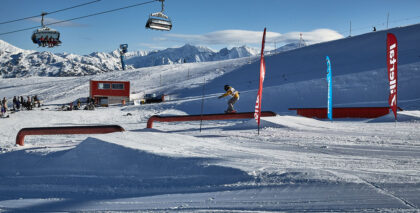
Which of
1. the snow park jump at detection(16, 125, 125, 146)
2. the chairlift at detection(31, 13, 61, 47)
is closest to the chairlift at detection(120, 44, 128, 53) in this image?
the chairlift at detection(31, 13, 61, 47)

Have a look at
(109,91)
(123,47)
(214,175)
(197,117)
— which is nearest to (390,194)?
(214,175)

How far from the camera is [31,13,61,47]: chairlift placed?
1886cm

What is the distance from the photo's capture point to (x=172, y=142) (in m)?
6.10

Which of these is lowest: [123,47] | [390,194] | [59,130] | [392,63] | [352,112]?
[390,194]

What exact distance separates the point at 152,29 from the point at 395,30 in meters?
42.9

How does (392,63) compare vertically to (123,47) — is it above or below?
below

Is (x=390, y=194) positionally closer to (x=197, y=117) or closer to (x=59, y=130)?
(x=59, y=130)

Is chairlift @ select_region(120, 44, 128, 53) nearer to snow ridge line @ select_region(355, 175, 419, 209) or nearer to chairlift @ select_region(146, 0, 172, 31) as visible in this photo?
chairlift @ select_region(146, 0, 172, 31)

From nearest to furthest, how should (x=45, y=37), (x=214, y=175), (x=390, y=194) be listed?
(x=390, y=194) < (x=214, y=175) < (x=45, y=37)

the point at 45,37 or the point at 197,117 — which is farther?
the point at 45,37

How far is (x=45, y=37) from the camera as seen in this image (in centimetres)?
1894

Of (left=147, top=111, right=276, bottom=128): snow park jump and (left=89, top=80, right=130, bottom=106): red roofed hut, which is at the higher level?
(left=89, top=80, right=130, bottom=106): red roofed hut

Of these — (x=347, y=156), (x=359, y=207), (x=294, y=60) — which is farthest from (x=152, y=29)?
(x=294, y=60)

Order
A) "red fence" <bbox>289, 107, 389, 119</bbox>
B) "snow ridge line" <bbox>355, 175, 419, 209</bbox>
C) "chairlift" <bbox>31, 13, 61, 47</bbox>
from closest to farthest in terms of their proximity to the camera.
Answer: "snow ridge line" <bbox>355, 175, 419, 209</bbox> < "red fence" <bbox>289, 107, 389, 119</bbox> < "chairlift" <bbox>31, 13, 61, 47</bbox>
